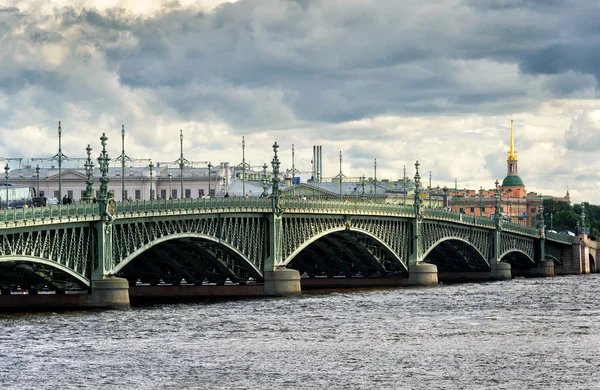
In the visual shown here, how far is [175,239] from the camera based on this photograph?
263 ft

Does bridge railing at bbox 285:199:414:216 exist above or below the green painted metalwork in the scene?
above

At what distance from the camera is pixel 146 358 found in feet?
178

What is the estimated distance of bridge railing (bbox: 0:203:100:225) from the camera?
6288cm

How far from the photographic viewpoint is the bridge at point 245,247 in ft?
229

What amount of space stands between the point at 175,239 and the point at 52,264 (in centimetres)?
1480

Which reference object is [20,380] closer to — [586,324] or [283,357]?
[283,357]

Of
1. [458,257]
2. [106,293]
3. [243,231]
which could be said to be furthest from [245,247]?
[458,257]

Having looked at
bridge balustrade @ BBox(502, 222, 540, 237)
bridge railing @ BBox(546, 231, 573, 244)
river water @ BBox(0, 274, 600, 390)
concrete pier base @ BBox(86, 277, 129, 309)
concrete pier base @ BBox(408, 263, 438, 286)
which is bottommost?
river water @ BBox(0, 274, 600, 390)

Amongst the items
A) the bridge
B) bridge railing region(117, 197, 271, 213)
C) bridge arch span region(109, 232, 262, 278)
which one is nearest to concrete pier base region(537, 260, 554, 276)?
the bridge

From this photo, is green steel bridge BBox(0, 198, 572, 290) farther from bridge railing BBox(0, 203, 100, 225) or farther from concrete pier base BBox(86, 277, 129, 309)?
concrete pier base BBox(86, 277, 129, 309)

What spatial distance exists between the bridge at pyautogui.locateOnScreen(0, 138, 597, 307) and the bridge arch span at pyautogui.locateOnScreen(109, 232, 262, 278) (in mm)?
81

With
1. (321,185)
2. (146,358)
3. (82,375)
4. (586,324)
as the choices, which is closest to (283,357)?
(146,358)

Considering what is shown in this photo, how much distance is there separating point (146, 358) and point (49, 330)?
381 inches

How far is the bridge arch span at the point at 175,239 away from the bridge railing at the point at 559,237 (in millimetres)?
53079
